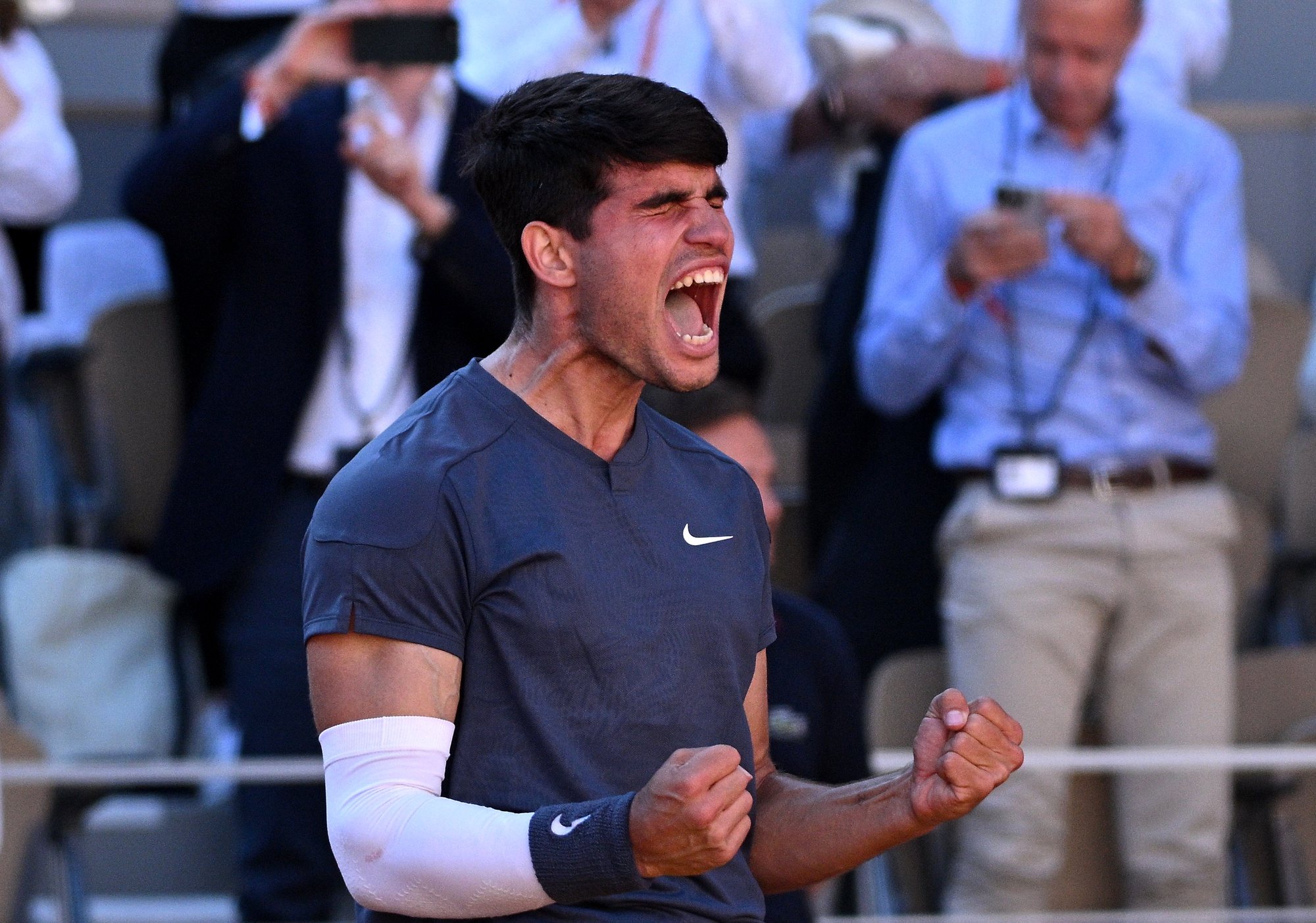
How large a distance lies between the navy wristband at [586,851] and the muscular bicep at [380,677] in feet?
0.51

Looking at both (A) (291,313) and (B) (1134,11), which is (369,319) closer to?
(A) (291,313)

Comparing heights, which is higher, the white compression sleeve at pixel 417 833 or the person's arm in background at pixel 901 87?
the person's arm in background at pixel 901 87

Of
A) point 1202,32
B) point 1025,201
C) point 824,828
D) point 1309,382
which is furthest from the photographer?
point 1309,382

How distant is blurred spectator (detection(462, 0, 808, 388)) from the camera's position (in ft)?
13.0

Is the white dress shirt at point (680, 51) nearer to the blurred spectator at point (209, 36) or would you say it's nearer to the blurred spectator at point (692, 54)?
the blurred spectator at point (692, 54)

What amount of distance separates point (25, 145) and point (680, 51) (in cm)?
140

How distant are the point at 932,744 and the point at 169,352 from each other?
3060 mm

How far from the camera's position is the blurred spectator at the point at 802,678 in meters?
2.96

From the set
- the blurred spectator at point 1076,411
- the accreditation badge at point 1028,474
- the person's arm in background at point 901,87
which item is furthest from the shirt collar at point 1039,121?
the accreditation badge at point 1028,474

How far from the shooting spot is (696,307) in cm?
188

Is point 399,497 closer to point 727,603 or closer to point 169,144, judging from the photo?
point 727,603

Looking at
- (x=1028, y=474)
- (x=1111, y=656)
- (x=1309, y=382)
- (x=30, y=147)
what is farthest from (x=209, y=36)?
(x=1309, y=382)

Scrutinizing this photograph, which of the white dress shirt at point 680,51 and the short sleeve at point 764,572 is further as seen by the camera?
the white dress shirt at point 680,51

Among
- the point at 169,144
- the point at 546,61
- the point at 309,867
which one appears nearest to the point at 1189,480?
the point at 546,61
